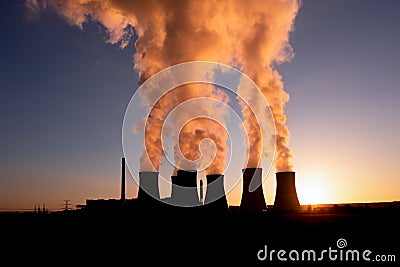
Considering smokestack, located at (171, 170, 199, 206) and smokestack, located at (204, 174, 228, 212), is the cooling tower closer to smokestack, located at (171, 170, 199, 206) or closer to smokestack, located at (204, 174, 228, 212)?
smokestack, located at (171, 170, 199, 206)

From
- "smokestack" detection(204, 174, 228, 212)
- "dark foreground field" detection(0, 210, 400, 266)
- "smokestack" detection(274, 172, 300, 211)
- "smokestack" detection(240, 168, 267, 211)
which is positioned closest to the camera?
"dark foreground field" detection(0, 210, 400, 266)

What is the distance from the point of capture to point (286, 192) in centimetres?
2322

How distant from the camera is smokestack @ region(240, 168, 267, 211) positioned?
24.5 meters

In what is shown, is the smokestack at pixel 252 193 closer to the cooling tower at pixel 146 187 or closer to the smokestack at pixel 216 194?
the smokestack at pixel 216 194

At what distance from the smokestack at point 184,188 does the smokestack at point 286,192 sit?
4798 mm

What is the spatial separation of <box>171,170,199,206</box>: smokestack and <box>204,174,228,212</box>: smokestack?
2.44 feet

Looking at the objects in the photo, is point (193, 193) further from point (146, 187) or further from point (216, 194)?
point (146, 187)

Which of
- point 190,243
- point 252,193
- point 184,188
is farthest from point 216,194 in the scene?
point 190,243

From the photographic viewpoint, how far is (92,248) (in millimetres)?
13625

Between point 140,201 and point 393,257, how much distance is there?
534 inches

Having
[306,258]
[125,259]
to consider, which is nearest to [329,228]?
[306,258]

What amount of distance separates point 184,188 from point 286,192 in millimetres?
5892

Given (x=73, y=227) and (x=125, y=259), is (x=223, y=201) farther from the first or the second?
(x=125, y=259)

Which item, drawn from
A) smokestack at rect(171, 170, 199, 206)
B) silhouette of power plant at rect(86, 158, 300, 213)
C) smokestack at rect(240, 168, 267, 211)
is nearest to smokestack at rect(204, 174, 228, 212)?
silhouette of power plant at rect(86, 158, 300, 213)
